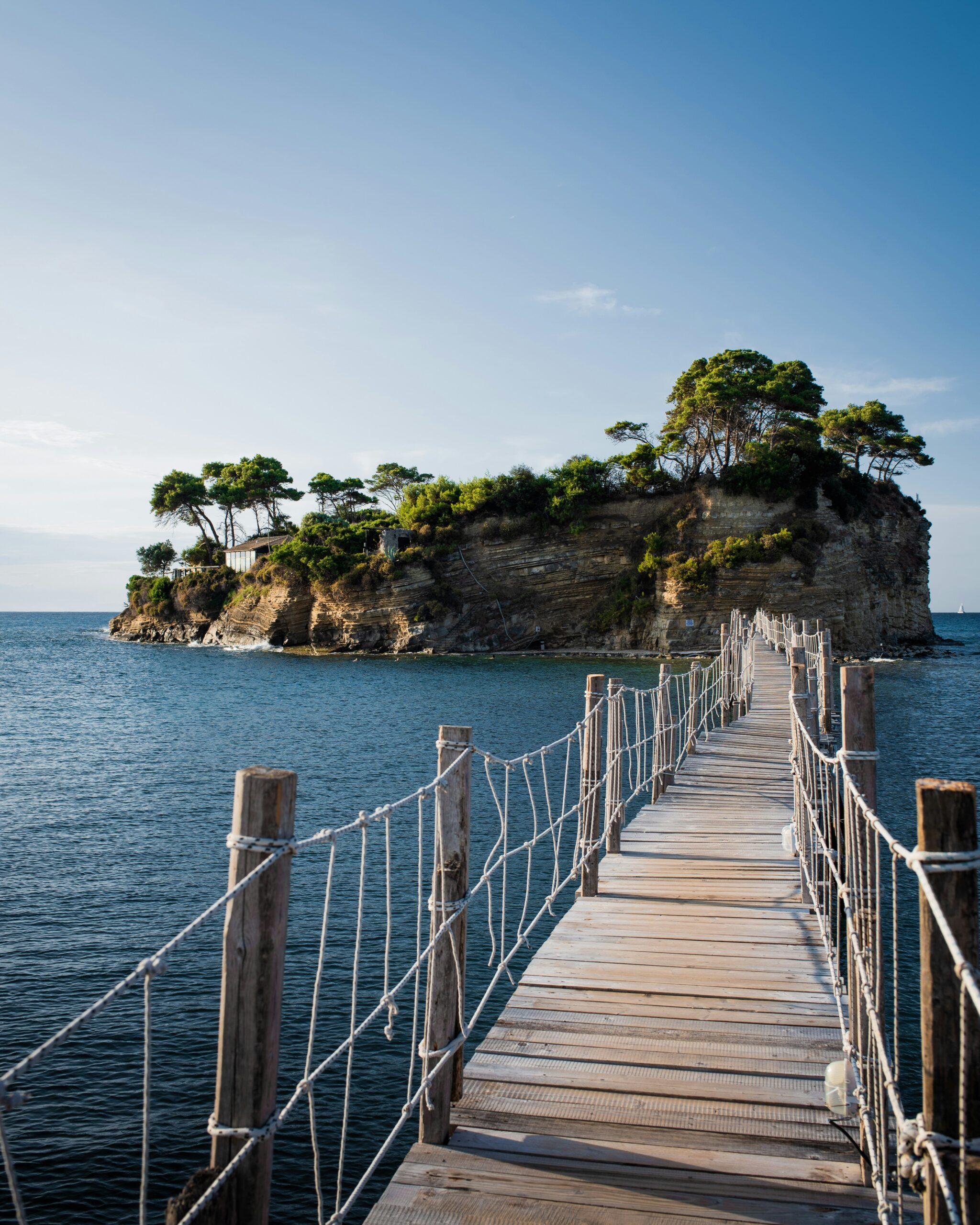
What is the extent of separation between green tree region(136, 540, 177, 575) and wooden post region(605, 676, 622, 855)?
232 feet

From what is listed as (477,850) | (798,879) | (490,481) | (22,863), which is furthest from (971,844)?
(490,481)

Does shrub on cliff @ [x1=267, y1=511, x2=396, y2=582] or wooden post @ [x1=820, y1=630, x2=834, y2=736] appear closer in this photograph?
wooden post @ [x1=820, y1=630, x2=834, y2=736]

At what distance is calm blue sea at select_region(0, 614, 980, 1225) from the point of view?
20.0 feet

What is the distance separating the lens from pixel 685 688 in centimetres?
2966

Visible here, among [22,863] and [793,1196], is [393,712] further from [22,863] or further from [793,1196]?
[793,1196]

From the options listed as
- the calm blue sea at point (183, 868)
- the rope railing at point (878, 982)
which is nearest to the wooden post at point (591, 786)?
the rope railing at point (878, 982)

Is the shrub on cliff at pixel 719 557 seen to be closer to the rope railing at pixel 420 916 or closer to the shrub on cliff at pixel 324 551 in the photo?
the shrub on cliff at pixel 324 551

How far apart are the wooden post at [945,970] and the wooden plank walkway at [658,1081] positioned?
123cm

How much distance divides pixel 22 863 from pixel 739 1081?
11.5m

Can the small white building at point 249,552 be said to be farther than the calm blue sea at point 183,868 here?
Yes

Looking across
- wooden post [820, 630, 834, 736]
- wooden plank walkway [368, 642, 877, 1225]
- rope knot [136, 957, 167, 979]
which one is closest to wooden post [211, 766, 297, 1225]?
rope knot [136, 957, 167, 979]

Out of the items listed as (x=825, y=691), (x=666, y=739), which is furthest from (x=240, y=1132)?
(x=825, y=691)

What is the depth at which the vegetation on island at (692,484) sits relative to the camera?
4612cm

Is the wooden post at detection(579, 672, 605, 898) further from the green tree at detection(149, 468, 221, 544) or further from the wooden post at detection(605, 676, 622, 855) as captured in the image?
the green tree at detection(149, 468, 221, 544)
